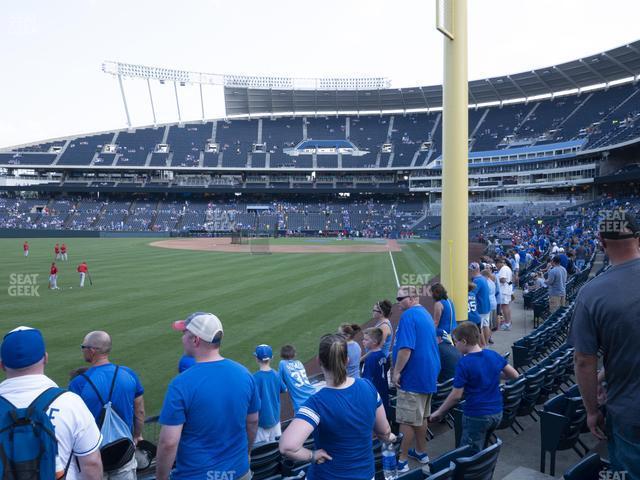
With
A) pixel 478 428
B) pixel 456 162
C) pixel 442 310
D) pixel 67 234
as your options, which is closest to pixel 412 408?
pixel 478 428

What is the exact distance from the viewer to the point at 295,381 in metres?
5.95

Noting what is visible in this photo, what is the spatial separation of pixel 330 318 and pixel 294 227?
194ft

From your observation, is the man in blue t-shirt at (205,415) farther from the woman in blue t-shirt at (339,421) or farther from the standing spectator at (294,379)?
the standing spectator at (294,379)

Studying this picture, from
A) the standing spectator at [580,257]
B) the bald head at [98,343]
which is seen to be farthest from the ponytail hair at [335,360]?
the standing spectator at [580,257]

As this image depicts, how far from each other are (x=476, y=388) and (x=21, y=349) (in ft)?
13.0

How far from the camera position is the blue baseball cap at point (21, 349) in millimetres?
2633

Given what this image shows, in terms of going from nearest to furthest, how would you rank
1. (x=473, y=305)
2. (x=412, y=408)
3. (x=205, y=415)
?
(x=205, y=415)
(x=412, y=408)
(x=473, y=305)

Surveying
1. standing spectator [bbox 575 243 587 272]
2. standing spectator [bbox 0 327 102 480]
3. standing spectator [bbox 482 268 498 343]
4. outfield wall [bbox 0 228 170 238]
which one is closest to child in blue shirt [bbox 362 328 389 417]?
standing spectator [bbox 0 327 102 480]

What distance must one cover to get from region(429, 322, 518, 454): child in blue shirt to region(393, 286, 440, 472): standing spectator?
507 millimetres

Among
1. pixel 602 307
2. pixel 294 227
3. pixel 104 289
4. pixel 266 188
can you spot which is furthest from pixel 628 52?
pixel 602 307

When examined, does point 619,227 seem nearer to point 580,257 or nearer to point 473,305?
point 473,305

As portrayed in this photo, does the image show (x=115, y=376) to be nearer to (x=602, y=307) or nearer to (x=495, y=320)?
(x=602, y=307)

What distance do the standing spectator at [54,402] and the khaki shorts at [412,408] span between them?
3463mm

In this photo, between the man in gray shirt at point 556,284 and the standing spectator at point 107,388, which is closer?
the standing spectator at point 107,388
